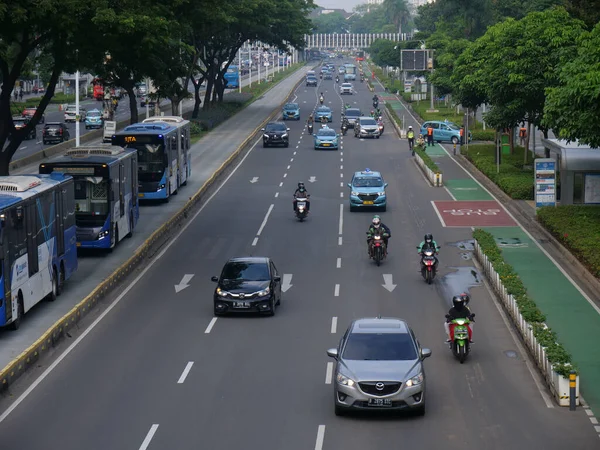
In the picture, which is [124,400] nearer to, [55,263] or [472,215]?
[55,263]

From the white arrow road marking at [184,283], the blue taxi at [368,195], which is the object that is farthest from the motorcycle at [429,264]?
the blue taxi at [368,195]

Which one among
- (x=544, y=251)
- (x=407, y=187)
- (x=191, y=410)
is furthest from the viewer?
(x=407, y=187)

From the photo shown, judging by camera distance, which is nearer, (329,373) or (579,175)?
(329,373)

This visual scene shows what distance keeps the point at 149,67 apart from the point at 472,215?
15337 mm

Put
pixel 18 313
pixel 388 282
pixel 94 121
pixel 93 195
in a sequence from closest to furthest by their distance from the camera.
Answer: pixel 18 313, pixel 388 282, pixel 93 195, pixel 94 121

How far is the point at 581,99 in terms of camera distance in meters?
35.5

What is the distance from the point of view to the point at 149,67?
130 ft

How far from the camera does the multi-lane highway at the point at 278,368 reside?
18.6 metres

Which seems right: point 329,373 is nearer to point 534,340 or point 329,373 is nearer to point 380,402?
point 380,402

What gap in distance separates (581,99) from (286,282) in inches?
443

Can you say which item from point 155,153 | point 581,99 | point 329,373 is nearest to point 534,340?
point 329,373

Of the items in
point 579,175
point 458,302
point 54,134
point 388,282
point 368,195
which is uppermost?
point 579,175

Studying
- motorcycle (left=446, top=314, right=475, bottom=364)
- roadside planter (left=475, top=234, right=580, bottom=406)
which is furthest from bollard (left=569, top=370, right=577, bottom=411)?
motorcycle (left=446, top=314, right=475, bottom=364)

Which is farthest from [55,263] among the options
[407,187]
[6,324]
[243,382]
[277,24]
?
[277,24]
